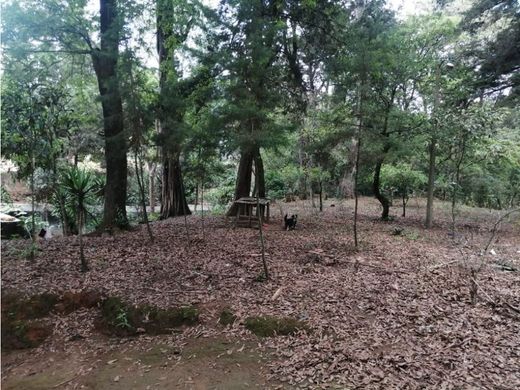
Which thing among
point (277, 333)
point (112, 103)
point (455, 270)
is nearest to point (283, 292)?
point (277, 333)

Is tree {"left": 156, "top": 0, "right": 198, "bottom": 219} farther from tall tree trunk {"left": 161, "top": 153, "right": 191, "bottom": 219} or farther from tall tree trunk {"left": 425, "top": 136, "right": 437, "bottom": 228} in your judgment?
tall tree trunk {"left": 425, "top": 136, "right": 437, "bottom": 228}

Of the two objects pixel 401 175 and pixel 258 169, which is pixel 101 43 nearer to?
pixel 258 169

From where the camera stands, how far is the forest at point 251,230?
3.55 meters

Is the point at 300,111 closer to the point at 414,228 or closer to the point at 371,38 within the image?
the point at 371,38

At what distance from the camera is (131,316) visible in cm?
431

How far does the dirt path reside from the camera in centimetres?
325

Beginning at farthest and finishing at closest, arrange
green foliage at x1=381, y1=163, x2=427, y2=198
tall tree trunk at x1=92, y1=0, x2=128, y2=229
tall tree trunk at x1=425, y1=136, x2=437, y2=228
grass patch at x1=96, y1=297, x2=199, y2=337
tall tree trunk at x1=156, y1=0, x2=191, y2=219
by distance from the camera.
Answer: green foliage at x1=381, y1=163, x2=427, y2=198
tall tree trunk at x1=425, y1=136, x2=437, y2=228
tall tree trunk at x1=156, y1=0, x2=191, y2=219
tall tree trunk at x1=92, y1=0, x2=128, y2=229
grass patch at x1=96, y1=297, x2=199, y2=337

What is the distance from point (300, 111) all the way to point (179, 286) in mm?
6796

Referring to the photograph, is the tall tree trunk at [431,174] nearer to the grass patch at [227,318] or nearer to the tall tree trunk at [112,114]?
the grass patch at [227,318]

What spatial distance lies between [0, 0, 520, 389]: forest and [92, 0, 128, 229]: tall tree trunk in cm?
5

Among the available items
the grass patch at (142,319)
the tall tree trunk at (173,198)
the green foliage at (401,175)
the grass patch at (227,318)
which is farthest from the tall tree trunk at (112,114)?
the green foliage at (401,175)

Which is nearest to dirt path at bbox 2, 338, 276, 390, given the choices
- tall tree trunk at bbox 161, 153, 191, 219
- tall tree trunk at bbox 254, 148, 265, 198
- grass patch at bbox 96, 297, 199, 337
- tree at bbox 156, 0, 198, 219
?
grass patch at bbox 96, 297, 199, 337

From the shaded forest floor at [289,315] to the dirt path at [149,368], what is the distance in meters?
0.01

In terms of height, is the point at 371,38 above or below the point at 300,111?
above
